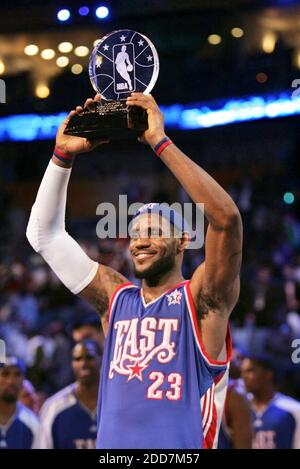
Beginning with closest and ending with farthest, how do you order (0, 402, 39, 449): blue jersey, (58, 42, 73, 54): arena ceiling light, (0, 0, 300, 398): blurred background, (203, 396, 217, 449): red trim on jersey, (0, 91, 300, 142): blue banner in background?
(203, 396, 217, 449): red trim on jersey
(0, 402, 39, 449): blue jersey
(0, 0, 300, 398): blurred background
(58, 42, 73, 54): arena ceiling light
(0, 91, 300, 142): blue banner in background

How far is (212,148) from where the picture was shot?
1423 centimetres

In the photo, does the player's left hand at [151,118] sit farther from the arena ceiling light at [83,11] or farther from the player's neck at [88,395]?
the arena ceiling light at [83,11]

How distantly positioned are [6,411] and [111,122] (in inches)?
147

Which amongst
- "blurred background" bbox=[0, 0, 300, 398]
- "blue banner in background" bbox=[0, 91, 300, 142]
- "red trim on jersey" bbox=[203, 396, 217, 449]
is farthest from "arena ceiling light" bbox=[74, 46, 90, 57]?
"red trim on jersey" bbox=[203, 396, 217, 449]

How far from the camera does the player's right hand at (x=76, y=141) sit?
3896 mm

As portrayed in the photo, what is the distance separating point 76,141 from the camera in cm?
395

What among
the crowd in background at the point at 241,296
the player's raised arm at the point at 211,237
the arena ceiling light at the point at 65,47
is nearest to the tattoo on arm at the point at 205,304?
the player's raised arm at the point at 211,237

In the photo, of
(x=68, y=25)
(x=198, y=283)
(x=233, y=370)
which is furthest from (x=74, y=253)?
(x=68, y=25)

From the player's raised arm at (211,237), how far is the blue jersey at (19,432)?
3.40 metres

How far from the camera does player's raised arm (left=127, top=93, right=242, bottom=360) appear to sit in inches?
142

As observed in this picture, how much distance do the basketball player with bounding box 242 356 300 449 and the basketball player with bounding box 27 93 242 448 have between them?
325 cm

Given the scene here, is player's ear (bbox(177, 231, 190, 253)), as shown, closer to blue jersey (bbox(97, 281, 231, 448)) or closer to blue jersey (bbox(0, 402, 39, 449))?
blue jersey (bbox(97, 281, 231, 448))

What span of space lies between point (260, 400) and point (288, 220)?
5.39 m

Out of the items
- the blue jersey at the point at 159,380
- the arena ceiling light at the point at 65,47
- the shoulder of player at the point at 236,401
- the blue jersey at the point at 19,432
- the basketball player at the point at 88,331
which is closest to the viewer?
the blue jersey at the point at 159,380
